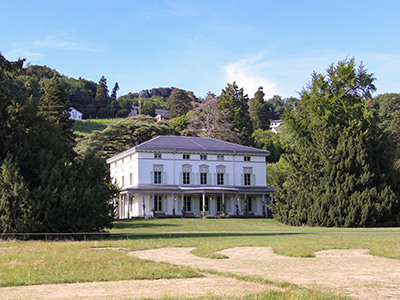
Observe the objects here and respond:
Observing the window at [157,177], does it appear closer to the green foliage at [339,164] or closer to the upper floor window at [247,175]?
the upper floor window at [247,175]

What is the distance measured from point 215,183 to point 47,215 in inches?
1263

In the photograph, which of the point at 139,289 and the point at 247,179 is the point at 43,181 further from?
the point at 247,179

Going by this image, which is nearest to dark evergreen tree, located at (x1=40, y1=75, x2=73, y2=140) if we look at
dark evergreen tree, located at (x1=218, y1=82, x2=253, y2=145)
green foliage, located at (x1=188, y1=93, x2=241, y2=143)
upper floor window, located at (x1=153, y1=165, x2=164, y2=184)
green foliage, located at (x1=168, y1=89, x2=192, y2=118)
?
upper floor window, located at (x1=153, y1=165, x2=164, y2=184)

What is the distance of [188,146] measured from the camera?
Result: 52344mm

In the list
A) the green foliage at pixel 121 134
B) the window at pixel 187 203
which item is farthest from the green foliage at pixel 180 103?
the window at pixel 187 203

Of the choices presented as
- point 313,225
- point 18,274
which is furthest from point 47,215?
point 313,225

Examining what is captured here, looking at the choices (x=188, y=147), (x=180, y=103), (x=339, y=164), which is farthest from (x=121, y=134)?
(x=180, y=103)

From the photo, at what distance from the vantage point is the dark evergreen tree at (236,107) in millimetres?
75312

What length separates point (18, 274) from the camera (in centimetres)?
1041

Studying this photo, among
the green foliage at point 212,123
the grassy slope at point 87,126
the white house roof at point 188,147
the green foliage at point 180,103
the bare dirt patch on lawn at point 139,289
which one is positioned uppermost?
the green foliage at point 180,103

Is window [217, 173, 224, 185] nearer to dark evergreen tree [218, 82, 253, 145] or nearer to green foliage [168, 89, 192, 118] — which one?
dark evergreen tree [218, 82, 253, 145]

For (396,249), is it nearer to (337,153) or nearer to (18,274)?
(18,274)

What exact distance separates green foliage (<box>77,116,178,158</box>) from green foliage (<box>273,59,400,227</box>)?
20.1m

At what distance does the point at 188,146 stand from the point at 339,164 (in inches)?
723
